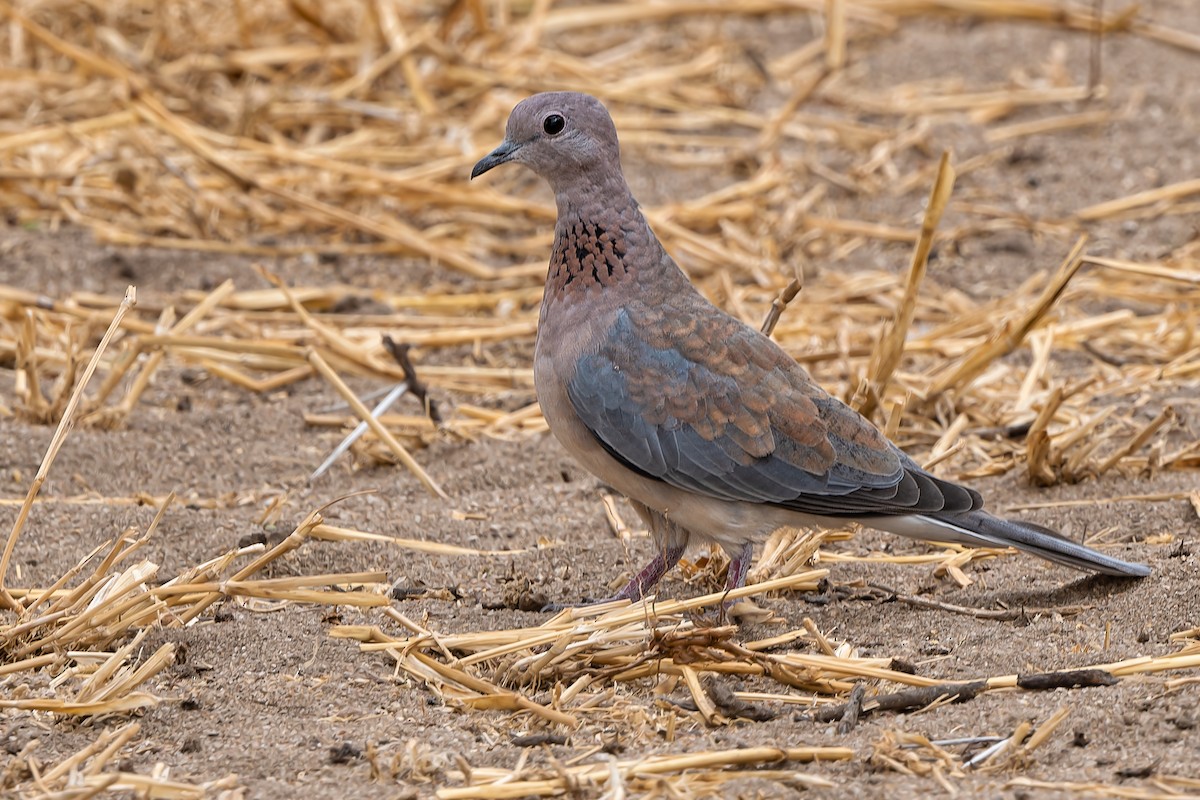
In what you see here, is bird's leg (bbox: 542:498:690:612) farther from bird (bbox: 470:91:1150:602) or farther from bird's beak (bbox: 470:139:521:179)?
bird's beak (bbox: 470:139:521:179)

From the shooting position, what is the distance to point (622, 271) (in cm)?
363

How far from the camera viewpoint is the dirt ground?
2.74 m

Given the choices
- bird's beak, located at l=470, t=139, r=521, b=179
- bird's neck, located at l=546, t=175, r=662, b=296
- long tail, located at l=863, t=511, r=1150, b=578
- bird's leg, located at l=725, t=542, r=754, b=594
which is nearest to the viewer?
long tail, located at l=863, t=511, r=1150, b=578

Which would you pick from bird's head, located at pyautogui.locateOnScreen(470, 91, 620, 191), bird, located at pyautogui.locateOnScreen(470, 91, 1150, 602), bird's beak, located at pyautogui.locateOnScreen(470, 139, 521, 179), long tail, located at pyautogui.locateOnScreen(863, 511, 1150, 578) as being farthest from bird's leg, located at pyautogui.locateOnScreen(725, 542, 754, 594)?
bird's beak, located at pyautogui.locateOnScreen(470, 139, 521, 179)

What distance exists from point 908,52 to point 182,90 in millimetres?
3805

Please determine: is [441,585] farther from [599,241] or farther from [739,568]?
[599,241]

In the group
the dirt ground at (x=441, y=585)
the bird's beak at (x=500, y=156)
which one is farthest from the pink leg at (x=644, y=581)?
the bird's beak at (x=500, y=156)

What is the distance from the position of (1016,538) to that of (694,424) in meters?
0.74

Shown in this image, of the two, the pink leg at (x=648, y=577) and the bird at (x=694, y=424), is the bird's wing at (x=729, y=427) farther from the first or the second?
the pink leg at (x=648, y=577)

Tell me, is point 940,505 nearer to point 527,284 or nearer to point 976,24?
point 527,284

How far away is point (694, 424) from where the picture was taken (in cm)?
351

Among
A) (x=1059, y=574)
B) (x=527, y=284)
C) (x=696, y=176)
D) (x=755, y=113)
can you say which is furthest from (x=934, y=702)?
(x=755, y=113)

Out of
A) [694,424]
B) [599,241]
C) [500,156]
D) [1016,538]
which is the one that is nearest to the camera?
[1016,538]

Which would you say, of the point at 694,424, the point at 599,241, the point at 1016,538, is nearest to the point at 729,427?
the point at 694,424
